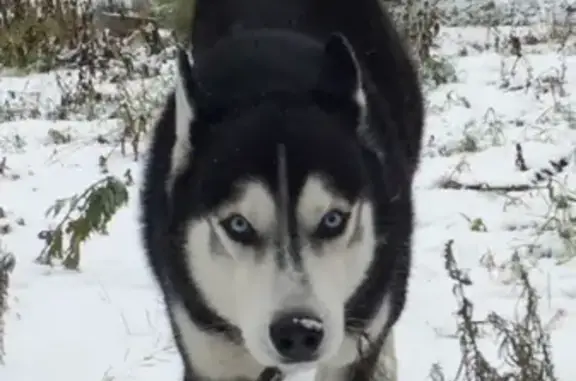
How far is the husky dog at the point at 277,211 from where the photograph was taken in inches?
118

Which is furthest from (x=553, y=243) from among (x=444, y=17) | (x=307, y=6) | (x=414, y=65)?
(x=444, y=17)

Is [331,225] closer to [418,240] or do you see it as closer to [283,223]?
[283,223]

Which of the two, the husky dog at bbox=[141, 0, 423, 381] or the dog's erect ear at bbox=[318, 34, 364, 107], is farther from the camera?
the dog's erect ear at bbox=[318, 34, 364, 107]

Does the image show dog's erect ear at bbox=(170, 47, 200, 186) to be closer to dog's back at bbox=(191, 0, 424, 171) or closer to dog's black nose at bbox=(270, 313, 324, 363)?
dog's black nose at bbox=(270, 313, 324, 363)

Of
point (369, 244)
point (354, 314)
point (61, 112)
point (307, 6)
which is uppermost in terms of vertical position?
point (307, 6)

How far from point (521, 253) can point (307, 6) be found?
5.07ft

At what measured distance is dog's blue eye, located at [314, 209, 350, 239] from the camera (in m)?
3.05

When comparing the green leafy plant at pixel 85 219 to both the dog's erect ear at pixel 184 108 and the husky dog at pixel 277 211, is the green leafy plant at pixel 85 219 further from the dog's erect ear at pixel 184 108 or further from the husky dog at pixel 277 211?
the dog's erect ear at pixel 184 108

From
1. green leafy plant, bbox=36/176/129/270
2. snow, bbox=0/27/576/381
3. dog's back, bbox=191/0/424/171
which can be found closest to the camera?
dog's back, bbox=191/0/424/171

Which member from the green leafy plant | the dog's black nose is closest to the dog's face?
the dog's black nose

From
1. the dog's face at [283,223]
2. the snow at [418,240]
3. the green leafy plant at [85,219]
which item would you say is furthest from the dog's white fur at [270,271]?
the green leafy plant at [85,219]

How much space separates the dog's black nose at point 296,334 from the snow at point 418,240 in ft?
4.23

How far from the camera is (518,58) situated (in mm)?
7785

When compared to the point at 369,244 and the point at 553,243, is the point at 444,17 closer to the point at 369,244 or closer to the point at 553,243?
the point at 553,243
